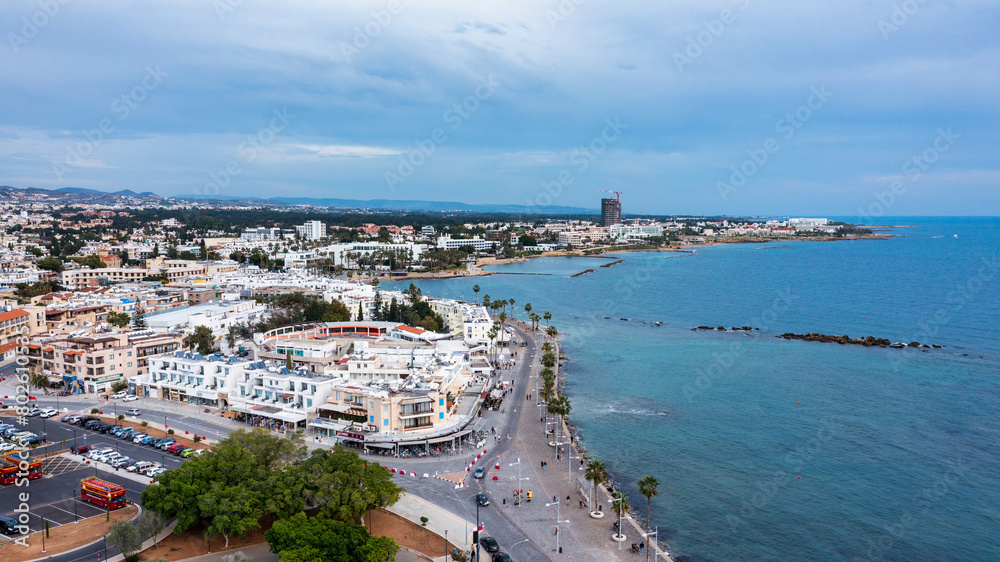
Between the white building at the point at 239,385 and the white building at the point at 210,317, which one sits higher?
the white building at the point at 210,317

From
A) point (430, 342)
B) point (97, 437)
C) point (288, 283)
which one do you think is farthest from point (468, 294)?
point (97, 437)

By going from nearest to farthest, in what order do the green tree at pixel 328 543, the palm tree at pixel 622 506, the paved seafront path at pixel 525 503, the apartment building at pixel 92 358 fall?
the green tree at pixel 328 543 → the paved seafront path at pixel 525 503 → the palm tree at pixel 622 506 → the apartment building at pixel 92 358

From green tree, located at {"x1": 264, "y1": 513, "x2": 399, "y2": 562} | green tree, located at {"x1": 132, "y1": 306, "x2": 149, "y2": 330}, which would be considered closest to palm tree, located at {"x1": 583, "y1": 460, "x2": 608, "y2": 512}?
green tree, located at {"x1": 264, "y1": 513, "x2": 399, "y2": 562}

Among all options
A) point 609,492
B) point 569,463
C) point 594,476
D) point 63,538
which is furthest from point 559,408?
point 63,538

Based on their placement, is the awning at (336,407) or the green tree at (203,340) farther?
the green tree at (203,340)

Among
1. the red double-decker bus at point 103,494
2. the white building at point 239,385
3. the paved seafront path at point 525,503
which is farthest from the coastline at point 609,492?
the red double-decker bus at point 103,494

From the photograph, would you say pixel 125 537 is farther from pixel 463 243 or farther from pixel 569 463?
pixel 463 243
